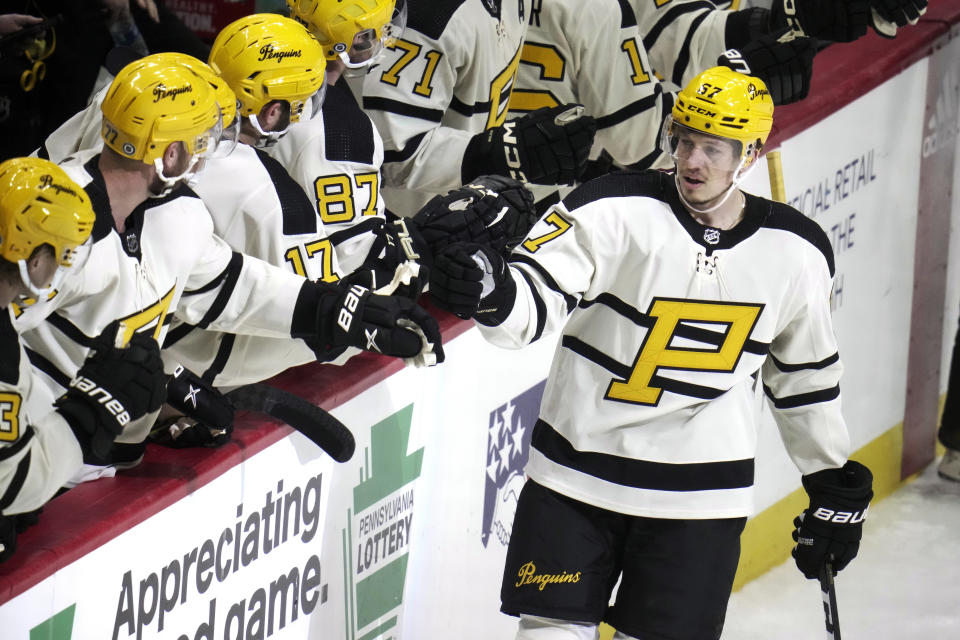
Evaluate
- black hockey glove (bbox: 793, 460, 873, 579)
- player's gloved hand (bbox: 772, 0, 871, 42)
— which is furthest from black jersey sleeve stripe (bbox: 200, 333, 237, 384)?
player's gloved hand (bbox: 772, 0, 871, 42)

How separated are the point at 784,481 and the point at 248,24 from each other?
245 centimetres

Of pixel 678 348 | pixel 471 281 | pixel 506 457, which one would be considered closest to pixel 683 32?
pixel 506 457

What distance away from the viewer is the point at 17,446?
2.36 meters

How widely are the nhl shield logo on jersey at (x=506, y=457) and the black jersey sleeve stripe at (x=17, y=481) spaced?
1.49 meters

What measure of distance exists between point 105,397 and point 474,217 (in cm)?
114

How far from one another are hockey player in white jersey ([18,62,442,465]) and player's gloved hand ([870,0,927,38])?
2.20m

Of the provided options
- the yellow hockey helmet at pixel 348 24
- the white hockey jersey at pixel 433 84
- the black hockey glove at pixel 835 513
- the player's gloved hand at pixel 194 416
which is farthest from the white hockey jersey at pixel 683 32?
the player's gloved hand at pixel 194 416

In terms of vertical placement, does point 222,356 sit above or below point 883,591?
above

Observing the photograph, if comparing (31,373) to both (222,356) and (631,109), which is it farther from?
(631,109)

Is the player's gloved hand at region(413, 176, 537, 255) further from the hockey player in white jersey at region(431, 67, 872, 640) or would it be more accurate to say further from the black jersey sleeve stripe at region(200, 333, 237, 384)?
the black jersey sleeve stripe at region(200, 333, 237, 384)

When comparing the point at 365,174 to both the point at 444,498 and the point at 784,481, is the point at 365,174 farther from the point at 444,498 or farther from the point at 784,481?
the point at 784,481

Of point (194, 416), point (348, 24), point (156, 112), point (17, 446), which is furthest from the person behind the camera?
point (348, 24)

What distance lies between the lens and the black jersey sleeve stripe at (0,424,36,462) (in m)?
2.35

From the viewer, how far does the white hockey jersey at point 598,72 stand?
4.32 meters
